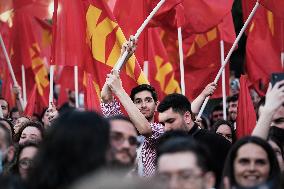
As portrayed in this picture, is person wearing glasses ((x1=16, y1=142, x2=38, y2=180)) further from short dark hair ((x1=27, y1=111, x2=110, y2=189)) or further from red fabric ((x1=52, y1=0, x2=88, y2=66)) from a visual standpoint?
red fabric ((x1=52, y1=0, x2=88, y2=66))

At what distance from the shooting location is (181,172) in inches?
198

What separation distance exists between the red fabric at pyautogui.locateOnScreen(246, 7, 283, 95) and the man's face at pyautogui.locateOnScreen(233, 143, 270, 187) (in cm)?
687

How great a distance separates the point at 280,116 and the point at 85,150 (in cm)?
503

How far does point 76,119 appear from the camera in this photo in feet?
14.0

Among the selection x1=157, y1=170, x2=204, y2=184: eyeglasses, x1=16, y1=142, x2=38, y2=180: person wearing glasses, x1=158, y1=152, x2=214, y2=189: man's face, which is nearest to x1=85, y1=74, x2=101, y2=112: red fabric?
x1=16, y1=142, x2=38, y2=180: person wearing glasses

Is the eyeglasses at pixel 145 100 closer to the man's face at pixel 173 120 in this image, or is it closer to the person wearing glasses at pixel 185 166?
the man's face at pixel 173 120

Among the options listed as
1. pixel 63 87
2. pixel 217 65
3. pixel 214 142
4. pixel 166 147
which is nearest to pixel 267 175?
pixel 166 147

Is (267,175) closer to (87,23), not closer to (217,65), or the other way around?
(87,23)

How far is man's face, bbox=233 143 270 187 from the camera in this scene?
6.01m

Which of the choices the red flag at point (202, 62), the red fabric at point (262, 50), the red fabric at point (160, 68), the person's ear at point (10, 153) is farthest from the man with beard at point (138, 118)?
the red fabric at point (262, 50)

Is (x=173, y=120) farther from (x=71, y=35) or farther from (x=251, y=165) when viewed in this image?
(x=71, y=35)

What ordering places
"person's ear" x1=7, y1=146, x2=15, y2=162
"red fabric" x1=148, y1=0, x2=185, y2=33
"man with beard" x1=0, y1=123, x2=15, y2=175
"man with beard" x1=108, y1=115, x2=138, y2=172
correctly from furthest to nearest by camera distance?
"red fabric" x1=148, y1=0, x2=185, y2=33, "person's ear" x1=7, y1=146, x2=15, y2=162, "man with beard" x1=0, y1=123, x2=15, y2=175, "man with beard" x1=108, y1=115, x2=138, y2=172

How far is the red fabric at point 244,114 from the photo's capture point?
33.8 ft

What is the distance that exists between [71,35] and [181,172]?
6.01 meters
